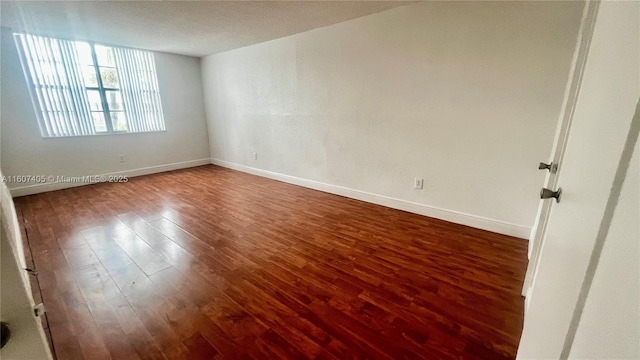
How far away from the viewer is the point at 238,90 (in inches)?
186

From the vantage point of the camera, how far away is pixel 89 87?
4059 mm

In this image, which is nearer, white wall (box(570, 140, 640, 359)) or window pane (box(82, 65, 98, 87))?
white wall (box(570, 140, 640, 359))

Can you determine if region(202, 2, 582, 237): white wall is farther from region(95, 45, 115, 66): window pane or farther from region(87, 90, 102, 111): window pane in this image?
region(87, 90, 102, 111): window pane

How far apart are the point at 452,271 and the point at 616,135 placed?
169 cm

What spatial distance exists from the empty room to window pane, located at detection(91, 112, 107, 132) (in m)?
0.03

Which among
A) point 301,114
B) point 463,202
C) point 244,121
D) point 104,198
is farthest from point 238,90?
point 463,202

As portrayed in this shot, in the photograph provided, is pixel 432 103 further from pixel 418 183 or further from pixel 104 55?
pixel 104 55

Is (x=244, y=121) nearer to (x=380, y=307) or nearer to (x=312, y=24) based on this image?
(x=312, y=24)

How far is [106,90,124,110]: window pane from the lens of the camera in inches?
170

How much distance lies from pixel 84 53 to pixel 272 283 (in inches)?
189

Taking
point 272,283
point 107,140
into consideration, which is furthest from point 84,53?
point 272,283

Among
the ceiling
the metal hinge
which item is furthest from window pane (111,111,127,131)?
the metal hinge

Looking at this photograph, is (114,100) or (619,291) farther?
(114,100)

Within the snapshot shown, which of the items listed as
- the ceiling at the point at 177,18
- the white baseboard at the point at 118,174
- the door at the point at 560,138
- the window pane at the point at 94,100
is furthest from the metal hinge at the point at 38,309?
the window pane at the point at 94,100
